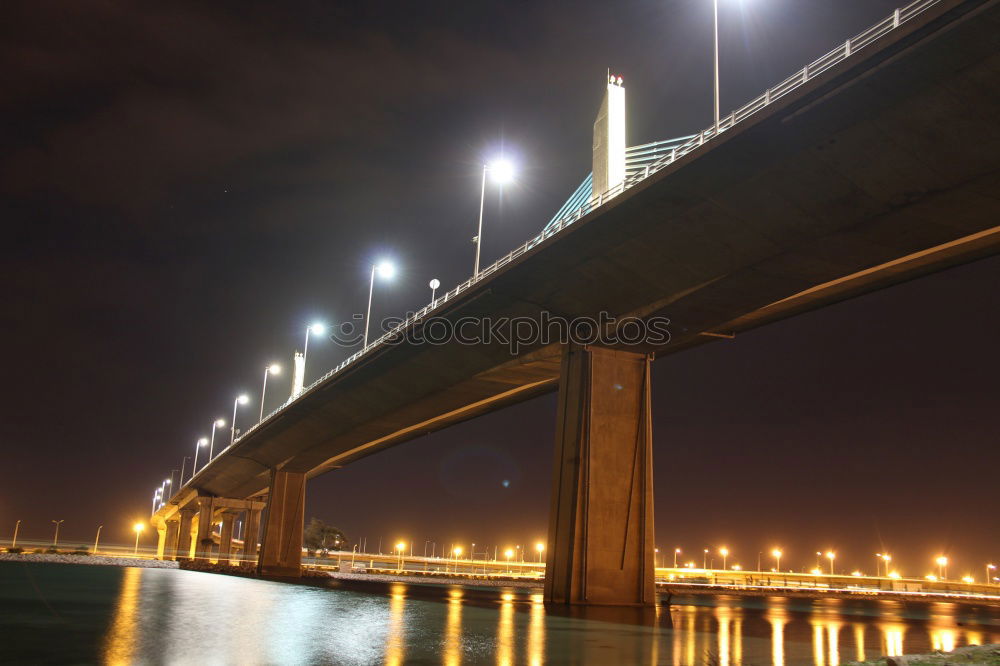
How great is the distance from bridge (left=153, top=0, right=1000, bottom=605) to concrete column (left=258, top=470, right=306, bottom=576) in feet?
131

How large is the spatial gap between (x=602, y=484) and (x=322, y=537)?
111m

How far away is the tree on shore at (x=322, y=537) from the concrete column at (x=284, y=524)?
53386mm

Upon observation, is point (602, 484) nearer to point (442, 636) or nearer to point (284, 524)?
point (442, 636)

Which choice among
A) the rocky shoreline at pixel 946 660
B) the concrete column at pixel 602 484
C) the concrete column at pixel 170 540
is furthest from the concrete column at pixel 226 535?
the rocky shoreline at pixel 946 660

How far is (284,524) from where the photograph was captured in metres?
81.6

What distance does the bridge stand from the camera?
719 inches

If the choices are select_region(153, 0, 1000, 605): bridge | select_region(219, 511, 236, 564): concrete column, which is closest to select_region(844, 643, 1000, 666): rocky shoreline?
select_region(153, 0, 1000, 605): bridge

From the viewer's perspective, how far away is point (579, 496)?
32.4m

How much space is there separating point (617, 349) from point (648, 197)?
36.5ft

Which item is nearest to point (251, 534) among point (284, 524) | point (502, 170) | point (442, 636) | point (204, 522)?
point (204, 522)

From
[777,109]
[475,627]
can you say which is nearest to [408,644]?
[475,627]

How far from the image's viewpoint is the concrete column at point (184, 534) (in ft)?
439

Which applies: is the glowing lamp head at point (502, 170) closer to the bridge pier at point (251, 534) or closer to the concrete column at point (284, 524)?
the concrete column at point (284, 524)

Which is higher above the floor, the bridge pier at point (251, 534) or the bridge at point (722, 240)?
the bridge at point (722, 240)
